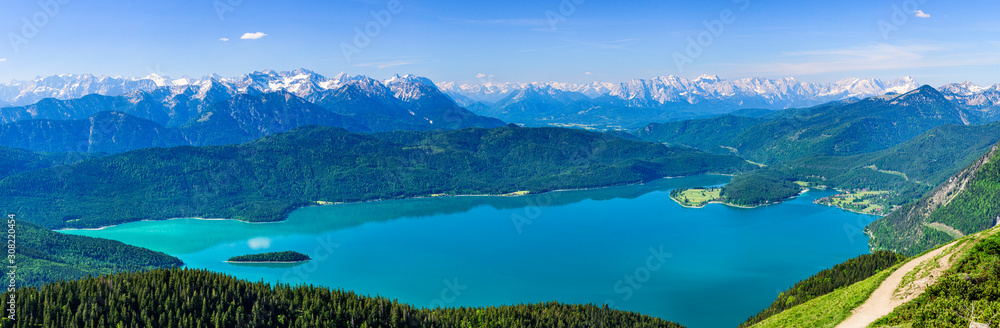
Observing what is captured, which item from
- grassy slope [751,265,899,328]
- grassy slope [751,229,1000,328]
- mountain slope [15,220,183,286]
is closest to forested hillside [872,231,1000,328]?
grassy slope [751,229,1000,328]

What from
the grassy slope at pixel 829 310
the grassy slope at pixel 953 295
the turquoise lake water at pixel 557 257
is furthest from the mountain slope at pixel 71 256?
the grassy slope at pixel 953 295

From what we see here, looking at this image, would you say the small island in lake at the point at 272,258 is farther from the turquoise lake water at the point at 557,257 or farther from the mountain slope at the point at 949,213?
the mountain slope at the point at 949,213

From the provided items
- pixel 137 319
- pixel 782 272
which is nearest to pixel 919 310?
pixel 137 319

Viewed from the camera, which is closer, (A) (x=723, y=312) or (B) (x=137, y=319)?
(B) (x=137, y=319)

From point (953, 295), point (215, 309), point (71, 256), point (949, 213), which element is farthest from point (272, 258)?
point (949, 213)

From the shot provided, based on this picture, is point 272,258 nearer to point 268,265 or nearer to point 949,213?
point 268,265

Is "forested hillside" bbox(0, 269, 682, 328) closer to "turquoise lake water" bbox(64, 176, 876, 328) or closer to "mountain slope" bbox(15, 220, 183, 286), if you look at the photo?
"turquoise lake water" bbox(64, 176, 876, 328)

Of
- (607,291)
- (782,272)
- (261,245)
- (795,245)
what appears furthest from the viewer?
(261,245)

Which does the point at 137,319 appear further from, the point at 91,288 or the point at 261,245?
the point at 261,245
